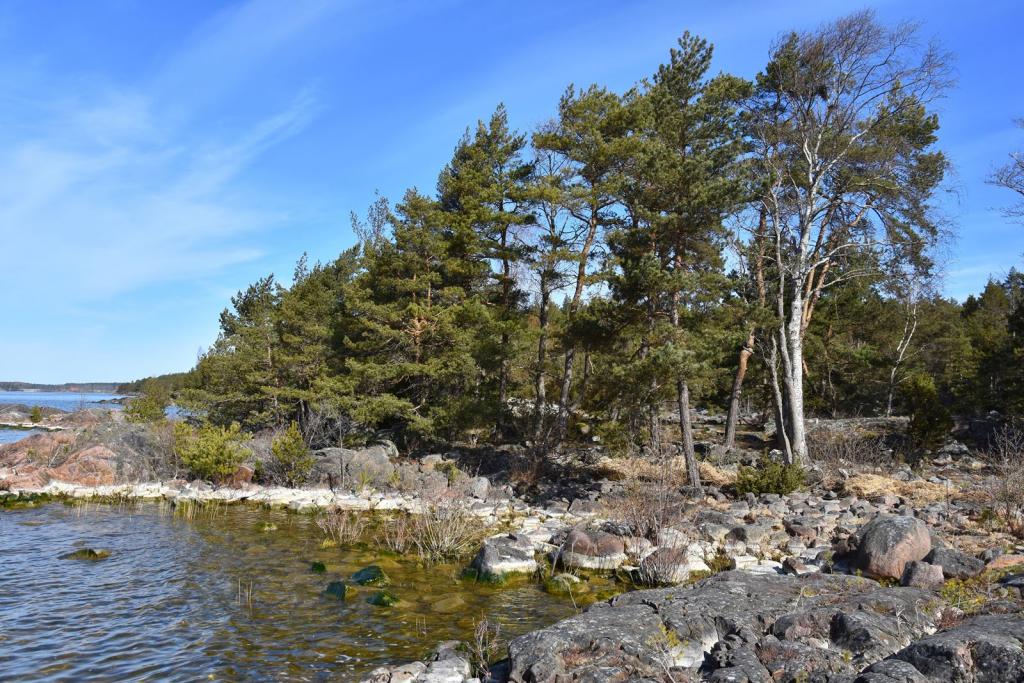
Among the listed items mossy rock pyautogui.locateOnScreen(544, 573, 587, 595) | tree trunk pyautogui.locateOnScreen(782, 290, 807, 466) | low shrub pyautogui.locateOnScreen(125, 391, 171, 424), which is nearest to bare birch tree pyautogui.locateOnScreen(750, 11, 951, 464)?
tree trunk pyautogui.locateOnScreen(782, 290, 807, 466)

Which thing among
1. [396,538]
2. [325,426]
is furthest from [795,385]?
[325,426]

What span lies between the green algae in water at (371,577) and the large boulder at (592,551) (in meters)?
3.10

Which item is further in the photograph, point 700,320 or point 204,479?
point 204,479

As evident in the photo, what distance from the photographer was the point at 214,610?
8836 mm

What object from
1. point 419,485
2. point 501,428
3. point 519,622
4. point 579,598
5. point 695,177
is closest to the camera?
point 519,622

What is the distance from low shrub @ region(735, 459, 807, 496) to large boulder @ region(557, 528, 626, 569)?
7207 millimetres

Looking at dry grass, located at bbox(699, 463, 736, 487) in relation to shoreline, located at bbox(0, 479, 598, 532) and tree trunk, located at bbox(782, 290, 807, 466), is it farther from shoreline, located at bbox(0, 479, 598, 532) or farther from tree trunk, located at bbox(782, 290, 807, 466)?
shoreline, located at bbox(0, 479, 598, 532)

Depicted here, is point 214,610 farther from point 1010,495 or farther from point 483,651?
point 1010,495

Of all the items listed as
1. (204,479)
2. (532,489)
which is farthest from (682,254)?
(204,479)

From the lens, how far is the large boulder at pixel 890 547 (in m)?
9.61

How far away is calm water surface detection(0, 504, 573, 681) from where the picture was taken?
706cm

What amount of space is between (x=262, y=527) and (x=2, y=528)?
5345 millimetres

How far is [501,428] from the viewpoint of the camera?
997 inches

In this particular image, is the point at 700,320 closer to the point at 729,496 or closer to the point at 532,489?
the point at 729,496
